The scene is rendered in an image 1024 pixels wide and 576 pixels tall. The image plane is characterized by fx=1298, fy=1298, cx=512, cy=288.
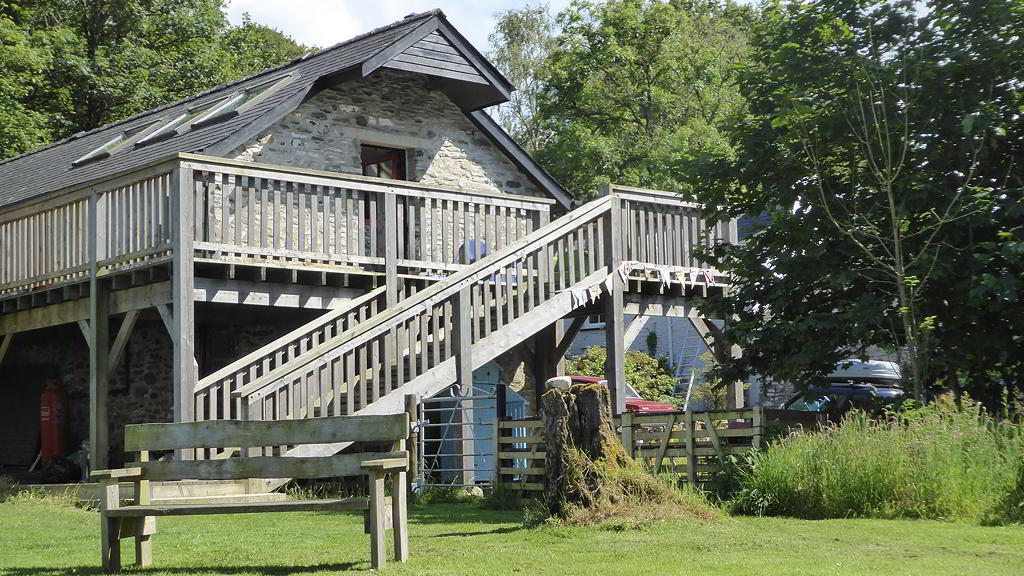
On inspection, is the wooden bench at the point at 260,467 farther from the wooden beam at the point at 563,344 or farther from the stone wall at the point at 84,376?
the wooden beam at the point at 563,344

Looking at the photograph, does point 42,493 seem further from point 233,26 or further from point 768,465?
point 233,26

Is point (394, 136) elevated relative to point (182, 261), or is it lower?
elevated

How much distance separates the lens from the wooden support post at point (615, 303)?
16.7 metres

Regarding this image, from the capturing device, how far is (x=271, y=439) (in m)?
7.77

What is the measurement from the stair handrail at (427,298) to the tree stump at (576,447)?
11.5 feet

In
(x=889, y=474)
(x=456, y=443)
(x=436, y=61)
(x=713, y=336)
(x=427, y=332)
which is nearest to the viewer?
(x=889, y=474)

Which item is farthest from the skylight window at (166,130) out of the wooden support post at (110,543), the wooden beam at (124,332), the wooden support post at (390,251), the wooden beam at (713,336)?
the wooden support post at (110,543)

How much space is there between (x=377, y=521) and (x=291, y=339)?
7252mm

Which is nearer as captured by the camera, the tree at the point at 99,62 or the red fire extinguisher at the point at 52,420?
the red fire extinguisher at the point at 52,420

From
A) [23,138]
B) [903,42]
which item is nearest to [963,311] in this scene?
[903,42]

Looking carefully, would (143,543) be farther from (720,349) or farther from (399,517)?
(720,349)

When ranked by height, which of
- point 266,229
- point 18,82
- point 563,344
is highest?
point 18,82

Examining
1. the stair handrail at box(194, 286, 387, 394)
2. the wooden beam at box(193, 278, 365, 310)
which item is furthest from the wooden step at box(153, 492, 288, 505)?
the wooden beam at box(193, 278, 365, 310)

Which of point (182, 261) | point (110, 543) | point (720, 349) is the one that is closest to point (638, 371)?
point (720, 349)
